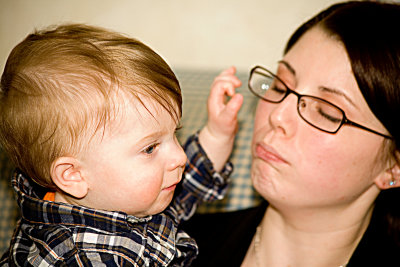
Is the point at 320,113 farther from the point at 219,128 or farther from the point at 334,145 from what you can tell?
the point at 219,128

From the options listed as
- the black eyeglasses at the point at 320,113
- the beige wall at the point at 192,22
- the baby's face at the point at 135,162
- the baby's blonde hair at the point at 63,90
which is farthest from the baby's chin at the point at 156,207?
the beige wall at the point at 192,22

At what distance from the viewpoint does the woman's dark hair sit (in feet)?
3.82

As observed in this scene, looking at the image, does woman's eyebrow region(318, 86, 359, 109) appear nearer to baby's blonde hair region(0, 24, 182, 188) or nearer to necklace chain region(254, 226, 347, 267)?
baby's blonde hair region(0, 24, 182, 188)

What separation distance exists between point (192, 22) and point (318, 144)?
1.49 meters

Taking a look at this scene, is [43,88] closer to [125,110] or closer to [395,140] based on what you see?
[125,110]

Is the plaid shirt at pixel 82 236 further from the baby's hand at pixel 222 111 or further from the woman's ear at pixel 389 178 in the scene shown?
the woman's ear at pixel 389 178

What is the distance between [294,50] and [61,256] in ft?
3.01

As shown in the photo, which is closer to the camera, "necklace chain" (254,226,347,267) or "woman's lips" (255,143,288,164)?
"woman's lips" (255,143,288,164)

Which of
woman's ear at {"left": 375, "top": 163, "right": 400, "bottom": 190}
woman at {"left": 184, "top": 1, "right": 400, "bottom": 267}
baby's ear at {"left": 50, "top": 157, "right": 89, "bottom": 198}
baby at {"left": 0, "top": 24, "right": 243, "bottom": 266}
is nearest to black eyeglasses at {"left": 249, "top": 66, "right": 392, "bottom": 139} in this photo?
woman at {"left": 184, "top": 1, "right": 400, "bottom": 267}

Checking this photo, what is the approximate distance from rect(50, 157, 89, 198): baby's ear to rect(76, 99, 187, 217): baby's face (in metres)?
0.02

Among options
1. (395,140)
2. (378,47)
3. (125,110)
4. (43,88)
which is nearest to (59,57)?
(43,88)

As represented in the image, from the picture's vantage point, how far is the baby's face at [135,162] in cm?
101

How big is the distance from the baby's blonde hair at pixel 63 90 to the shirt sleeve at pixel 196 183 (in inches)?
20.6

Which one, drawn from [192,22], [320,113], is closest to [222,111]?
[320,113]
